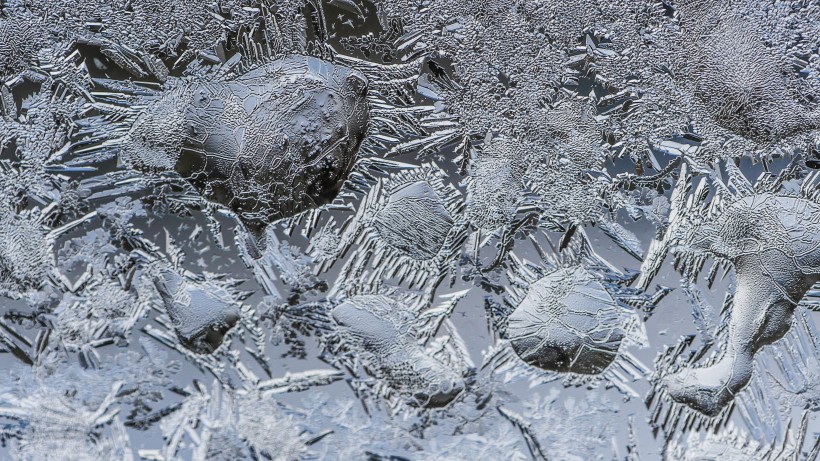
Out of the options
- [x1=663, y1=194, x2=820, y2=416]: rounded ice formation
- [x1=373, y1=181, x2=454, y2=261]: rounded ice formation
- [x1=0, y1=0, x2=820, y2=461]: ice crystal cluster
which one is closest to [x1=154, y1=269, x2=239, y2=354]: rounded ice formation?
[x1=0, y1=0, x2=820, y2=461]: ice crystal cluster

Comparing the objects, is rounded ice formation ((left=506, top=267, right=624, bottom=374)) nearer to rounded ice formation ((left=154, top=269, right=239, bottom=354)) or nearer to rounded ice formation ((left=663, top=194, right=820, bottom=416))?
rounded ice formation ((left=663, top=194, right=820, bottom=416))

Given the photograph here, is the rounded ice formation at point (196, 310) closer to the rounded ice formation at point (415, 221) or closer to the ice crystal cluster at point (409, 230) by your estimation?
the ice crystal cluster at point (409, 230)

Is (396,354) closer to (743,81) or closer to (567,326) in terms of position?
(567,326)

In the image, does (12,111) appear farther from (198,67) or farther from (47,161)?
(198,67)

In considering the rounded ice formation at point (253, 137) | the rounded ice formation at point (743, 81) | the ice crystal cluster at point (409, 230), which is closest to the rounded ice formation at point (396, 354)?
the ice crystal cluster at point (409, 230)

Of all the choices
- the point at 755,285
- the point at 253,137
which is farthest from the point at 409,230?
the point at 755,285

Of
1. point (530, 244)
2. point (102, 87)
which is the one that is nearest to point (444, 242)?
point (530, 244)

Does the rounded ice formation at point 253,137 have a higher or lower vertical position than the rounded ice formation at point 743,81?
lower
